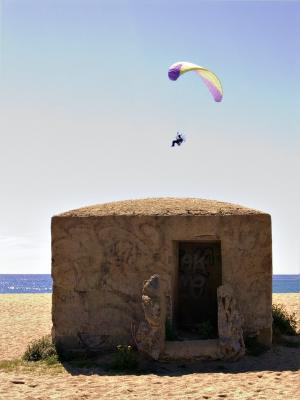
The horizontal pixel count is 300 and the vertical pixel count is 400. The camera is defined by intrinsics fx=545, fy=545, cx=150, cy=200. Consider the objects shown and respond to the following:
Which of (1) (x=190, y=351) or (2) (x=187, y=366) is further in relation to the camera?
(1) (x=190, y=351)

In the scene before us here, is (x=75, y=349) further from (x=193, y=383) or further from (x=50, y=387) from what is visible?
(x=193, y=383)

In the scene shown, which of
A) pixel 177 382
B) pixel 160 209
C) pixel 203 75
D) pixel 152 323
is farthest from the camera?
pixel 203 75

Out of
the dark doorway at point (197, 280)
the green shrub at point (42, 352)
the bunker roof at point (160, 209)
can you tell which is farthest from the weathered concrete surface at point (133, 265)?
the dark doorway at point (197, 280)

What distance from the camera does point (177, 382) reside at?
8930 mm

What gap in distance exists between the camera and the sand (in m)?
8.12

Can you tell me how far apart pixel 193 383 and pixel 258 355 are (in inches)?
96.9

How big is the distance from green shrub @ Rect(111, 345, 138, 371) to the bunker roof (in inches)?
109

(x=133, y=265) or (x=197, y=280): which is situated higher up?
(x=133, y=265)

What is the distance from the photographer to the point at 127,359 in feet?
33.0

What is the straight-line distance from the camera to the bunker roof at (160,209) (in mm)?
11343

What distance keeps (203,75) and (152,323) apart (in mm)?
5905

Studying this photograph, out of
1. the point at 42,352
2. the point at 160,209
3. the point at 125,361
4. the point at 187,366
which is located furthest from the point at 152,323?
the point at 42,352

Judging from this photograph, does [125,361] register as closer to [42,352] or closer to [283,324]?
[42,352]

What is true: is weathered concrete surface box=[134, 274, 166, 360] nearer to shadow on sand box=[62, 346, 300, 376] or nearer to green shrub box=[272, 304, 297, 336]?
shadow on sand box=[62, 346, 300, 376]
